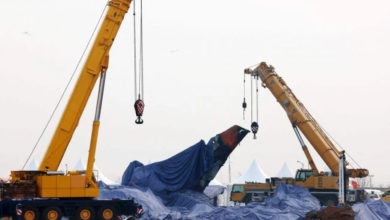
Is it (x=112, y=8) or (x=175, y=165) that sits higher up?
(x=112, y=8)

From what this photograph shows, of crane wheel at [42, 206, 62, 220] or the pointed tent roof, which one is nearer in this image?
crane wheel at [42, 206, 62, 220]

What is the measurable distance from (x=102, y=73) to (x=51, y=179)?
532cm

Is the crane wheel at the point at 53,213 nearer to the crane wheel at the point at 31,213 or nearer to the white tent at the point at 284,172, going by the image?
the crane wheel at the point at 31,213

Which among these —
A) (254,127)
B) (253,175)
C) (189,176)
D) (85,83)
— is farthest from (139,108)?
(253,175)

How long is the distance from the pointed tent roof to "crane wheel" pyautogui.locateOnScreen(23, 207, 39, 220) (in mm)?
55355

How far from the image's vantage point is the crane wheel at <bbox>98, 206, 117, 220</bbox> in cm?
2414

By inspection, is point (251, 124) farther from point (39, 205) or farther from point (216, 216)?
point (39, 205)

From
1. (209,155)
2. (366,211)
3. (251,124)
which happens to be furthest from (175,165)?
(366,211)

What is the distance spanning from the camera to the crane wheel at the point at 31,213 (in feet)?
75.9

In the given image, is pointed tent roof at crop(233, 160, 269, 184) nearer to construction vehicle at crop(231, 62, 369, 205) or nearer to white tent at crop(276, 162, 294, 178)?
white tent at crop(276, 162, 294, 178)

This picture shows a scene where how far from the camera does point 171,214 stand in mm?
31422

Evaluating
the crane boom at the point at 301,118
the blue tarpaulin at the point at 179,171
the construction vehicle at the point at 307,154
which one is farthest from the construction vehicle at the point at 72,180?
the crane boom at the point at 301,118

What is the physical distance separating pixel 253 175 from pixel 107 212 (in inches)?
2154

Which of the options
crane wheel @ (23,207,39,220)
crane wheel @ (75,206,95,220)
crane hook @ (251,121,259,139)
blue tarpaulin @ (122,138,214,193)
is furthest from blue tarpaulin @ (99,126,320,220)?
crane wheel @ (23,207,39,220)
